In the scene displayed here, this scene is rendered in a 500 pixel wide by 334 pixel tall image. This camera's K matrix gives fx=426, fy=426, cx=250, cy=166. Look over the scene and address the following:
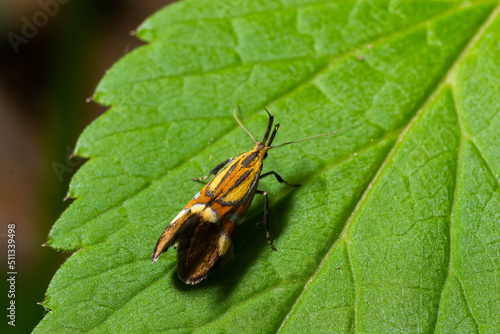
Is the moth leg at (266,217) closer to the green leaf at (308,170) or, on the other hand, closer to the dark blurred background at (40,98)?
the green leaf at (308,170)

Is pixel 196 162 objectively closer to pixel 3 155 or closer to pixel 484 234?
pixel 484 234

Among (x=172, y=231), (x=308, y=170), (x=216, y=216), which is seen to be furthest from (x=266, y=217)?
(x=172, y=231)

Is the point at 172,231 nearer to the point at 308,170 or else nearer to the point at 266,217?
the point at 266,217

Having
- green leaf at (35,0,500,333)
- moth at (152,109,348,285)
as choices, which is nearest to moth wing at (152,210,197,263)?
moth at (152,109,348,285)

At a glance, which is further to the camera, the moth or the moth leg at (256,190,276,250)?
the moth leg at (256,190,276,250)

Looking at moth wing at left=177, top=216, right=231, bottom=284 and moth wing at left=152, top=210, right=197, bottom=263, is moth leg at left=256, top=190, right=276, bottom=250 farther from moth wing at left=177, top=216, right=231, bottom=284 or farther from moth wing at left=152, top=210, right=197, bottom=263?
moth wing at left=152, top=210, right=197, bottom=263

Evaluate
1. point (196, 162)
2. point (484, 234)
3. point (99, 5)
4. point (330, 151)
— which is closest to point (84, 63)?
point (99, 5)
